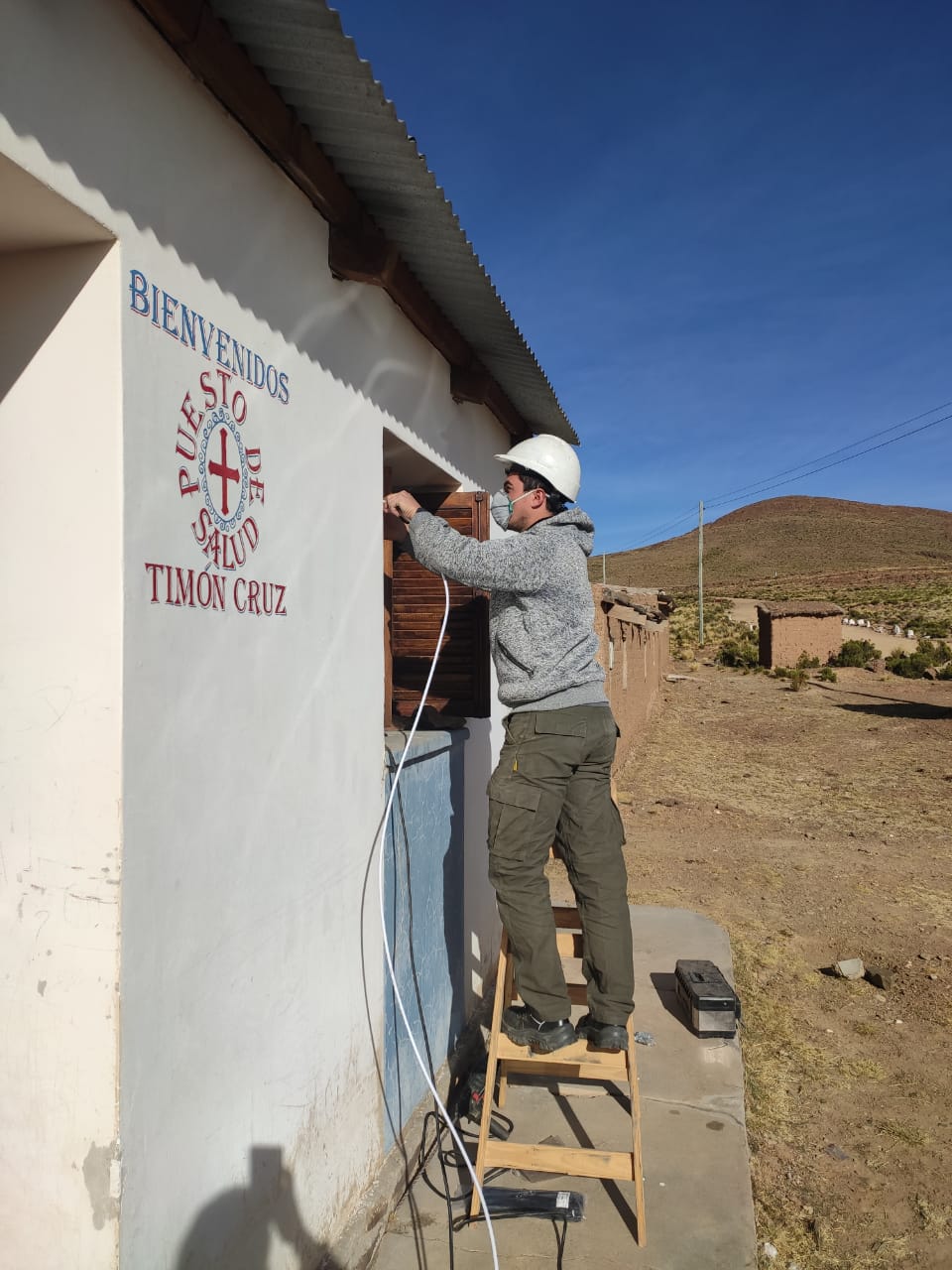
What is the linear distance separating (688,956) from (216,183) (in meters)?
4.90

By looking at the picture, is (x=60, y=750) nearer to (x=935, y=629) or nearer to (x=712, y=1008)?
(x=712, y=1008)

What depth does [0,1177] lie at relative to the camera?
177 cm

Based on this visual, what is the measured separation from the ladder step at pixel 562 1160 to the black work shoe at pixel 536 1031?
0.32 m

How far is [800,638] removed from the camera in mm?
26609

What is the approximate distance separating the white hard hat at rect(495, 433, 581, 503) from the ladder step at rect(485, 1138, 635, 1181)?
2.28m

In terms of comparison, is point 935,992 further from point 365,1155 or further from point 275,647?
point 275,647

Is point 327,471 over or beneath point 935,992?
over

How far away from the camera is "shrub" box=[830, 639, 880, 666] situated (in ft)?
85.6

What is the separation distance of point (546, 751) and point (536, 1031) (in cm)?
99

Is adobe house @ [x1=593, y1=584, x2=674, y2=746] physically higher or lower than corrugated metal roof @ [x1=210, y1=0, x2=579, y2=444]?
lower

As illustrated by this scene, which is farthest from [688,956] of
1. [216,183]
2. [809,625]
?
[809,625]

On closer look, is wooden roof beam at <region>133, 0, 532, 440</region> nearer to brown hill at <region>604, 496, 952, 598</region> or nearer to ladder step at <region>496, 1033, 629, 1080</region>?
ladder step at <region>496, 1033, 629, 1080</region>

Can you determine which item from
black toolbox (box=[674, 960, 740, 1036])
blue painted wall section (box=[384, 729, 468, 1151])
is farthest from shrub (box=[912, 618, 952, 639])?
blue painted wall section (box=[384, 729, 468, 1151])

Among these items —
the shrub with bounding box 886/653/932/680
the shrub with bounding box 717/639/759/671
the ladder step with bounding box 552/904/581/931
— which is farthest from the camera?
the shrub with bounding box 717/639/759/671
